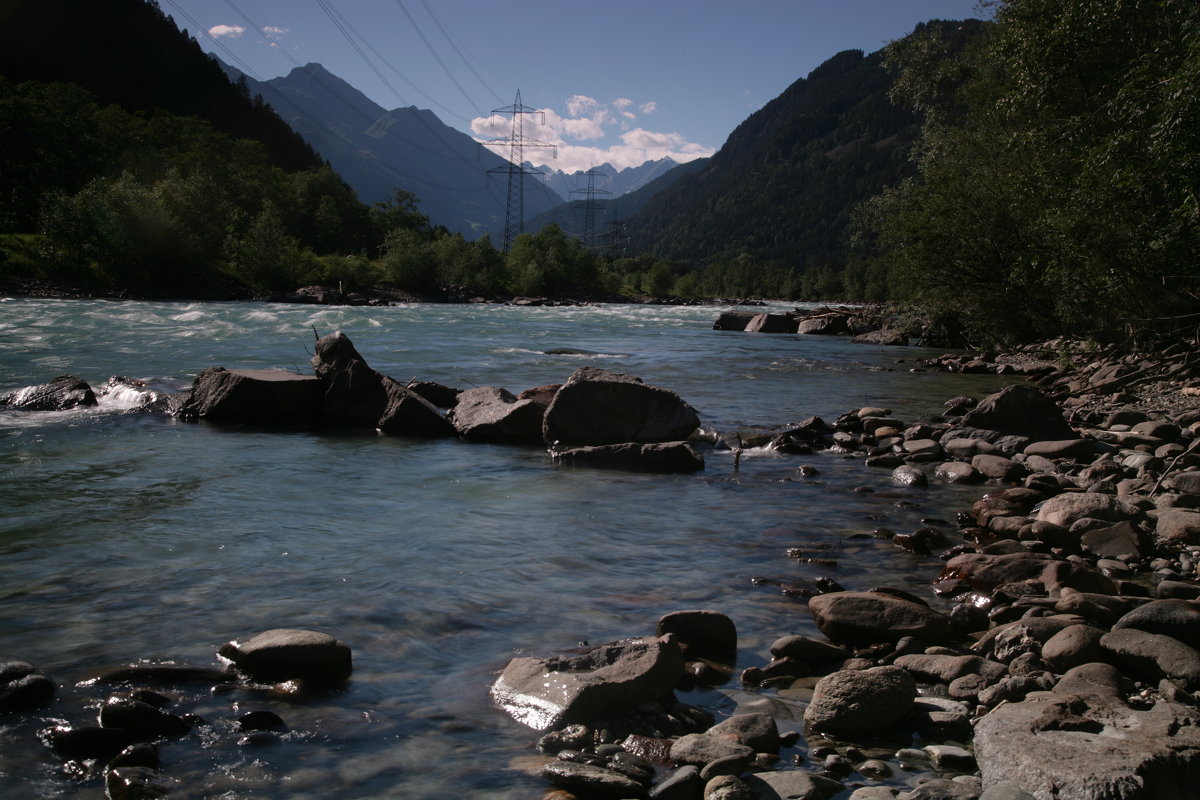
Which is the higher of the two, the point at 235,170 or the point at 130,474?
the point at 235,170

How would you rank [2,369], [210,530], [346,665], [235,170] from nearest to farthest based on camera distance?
[346,665]
[210,530]
[2,369]
[235,170]

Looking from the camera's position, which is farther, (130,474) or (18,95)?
(18,95)

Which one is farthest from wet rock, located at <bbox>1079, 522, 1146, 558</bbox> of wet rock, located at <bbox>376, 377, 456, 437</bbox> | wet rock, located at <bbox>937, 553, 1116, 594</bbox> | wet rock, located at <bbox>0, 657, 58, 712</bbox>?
wet rock, located at <bbox>376, 377, 456, 437</bbox>

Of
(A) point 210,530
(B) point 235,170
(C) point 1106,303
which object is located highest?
(B) point 235,170

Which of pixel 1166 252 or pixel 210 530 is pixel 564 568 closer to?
pixel 210 530

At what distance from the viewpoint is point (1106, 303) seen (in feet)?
55.5

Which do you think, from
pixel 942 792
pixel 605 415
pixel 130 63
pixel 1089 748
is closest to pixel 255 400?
pixel 605 415

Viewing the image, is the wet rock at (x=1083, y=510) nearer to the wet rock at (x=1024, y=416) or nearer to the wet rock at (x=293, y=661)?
the wet rock at (x=1024, y=416)

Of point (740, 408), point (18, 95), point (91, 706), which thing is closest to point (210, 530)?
point (91, 706)

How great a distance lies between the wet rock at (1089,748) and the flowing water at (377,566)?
1.11 m

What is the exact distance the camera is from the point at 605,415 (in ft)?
44.0

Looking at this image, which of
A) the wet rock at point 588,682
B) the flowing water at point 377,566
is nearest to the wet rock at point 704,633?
the flowing water at point 377,566

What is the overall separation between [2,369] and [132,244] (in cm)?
4763

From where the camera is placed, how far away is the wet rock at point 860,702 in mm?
4516
